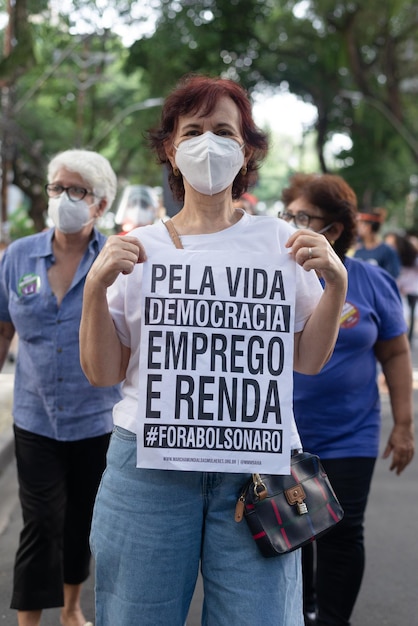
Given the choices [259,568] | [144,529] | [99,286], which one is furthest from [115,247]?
[259,568]

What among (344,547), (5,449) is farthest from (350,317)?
(5,449)

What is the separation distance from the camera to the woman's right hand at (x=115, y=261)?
231 cm

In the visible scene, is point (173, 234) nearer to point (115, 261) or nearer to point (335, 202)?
point (115, 261)

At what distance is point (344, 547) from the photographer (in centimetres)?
371

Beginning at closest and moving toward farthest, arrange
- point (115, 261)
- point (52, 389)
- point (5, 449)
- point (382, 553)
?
point (115, 261)
point (52, 389)
point (382, 553)
point (5, 449)

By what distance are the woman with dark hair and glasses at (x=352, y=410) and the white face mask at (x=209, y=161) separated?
131 cm

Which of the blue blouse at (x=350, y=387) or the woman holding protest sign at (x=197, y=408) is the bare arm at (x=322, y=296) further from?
the blue blouse at (x=350, y=387)

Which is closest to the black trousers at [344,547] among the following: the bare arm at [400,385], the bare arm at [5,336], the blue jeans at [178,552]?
the bare arm at [400,385]

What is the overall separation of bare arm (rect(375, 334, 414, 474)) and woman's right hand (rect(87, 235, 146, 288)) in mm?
1739

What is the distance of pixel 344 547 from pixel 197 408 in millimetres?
1585

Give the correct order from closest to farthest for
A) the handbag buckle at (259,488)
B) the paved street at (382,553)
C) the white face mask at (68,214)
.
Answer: the handbag buckle at (259,488) → the white face mask at (68,214) → the paved street at (382,553)

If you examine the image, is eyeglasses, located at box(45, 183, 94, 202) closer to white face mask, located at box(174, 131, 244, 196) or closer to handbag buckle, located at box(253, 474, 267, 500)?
white face mask, located at box(174, 131, 244, 196)

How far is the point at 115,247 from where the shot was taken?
233cm

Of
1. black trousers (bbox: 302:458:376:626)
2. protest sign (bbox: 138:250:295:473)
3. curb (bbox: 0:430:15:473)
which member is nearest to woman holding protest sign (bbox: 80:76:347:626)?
protest sign (bbox: 138:250:295:473)
